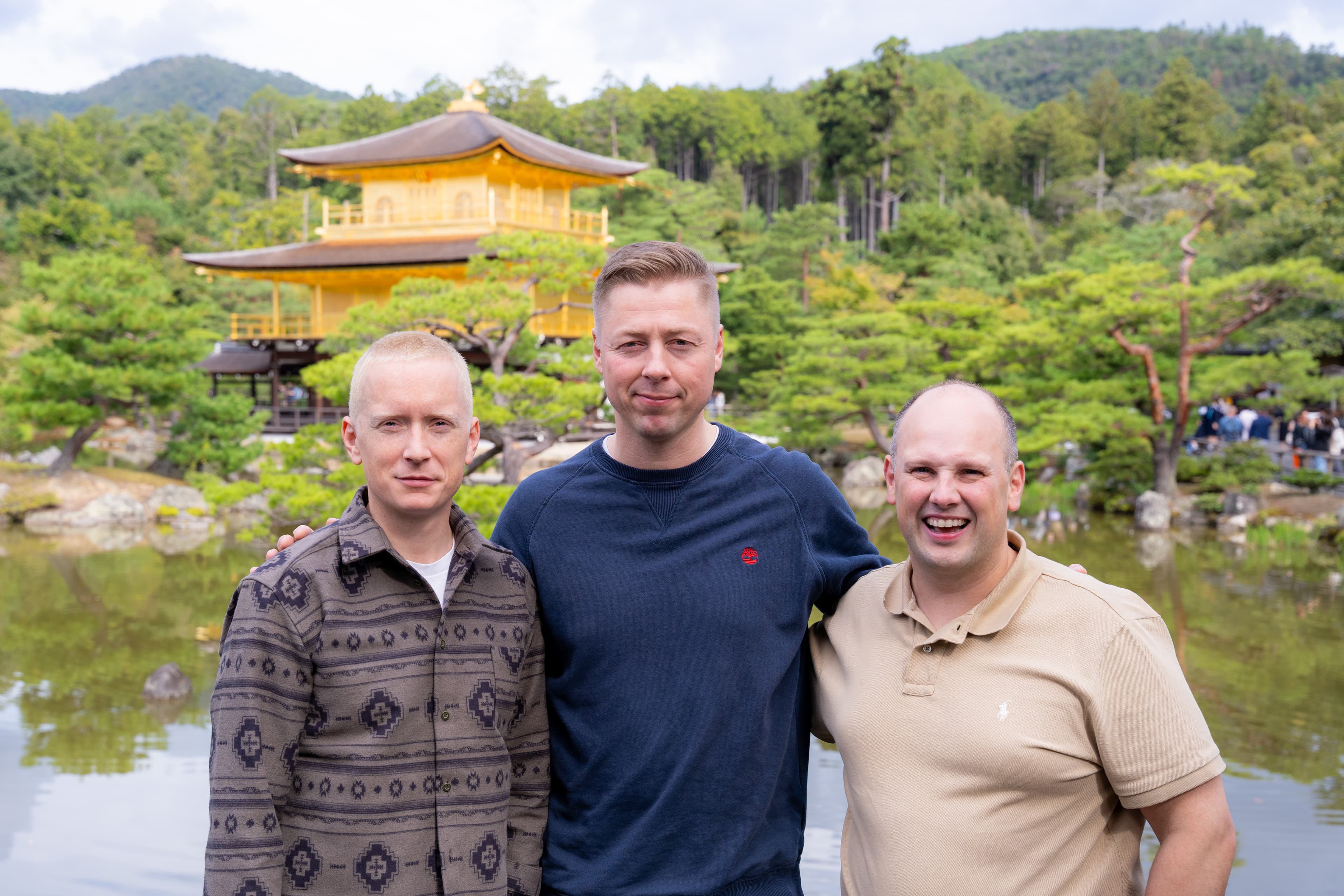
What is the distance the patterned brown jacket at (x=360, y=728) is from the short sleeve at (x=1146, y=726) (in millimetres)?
899

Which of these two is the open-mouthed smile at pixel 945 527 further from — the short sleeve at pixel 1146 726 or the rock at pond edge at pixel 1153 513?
the rock at pond edge at pixel 1153 513

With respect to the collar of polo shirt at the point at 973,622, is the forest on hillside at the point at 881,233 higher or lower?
higher

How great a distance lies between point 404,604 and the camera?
152 cm

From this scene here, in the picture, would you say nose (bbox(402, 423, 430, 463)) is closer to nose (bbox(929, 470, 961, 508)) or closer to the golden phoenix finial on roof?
nose (bbox(929, 470, 961, 508))

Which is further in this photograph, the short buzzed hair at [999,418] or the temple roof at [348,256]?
the temple roof at [348,256]

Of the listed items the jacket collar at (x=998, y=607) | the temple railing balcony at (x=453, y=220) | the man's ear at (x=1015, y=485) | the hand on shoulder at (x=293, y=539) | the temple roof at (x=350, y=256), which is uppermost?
the temple railing balcony at (x=453, y=220)

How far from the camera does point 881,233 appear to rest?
25828mm

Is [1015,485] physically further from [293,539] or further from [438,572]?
[293,539]

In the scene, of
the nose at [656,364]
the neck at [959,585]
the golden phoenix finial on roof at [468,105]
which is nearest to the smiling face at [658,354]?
the nose at [656,364]

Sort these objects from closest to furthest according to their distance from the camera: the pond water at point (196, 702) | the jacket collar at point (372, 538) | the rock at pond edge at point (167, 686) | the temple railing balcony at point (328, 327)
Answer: the jacket collar at point (372, 538), the pond water at point (196, 702), the rock at pond edge at point (167, 686), the temple railing balcony at point (328, 327)

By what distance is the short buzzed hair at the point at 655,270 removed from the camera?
1.66 meters

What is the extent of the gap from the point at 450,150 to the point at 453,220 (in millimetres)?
1146

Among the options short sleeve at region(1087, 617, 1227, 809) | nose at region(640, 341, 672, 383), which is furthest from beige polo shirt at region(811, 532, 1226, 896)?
nose at region(640, 341, 672, 383)

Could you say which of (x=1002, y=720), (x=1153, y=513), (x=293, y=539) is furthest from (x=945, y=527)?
(x=1153, y=513)
